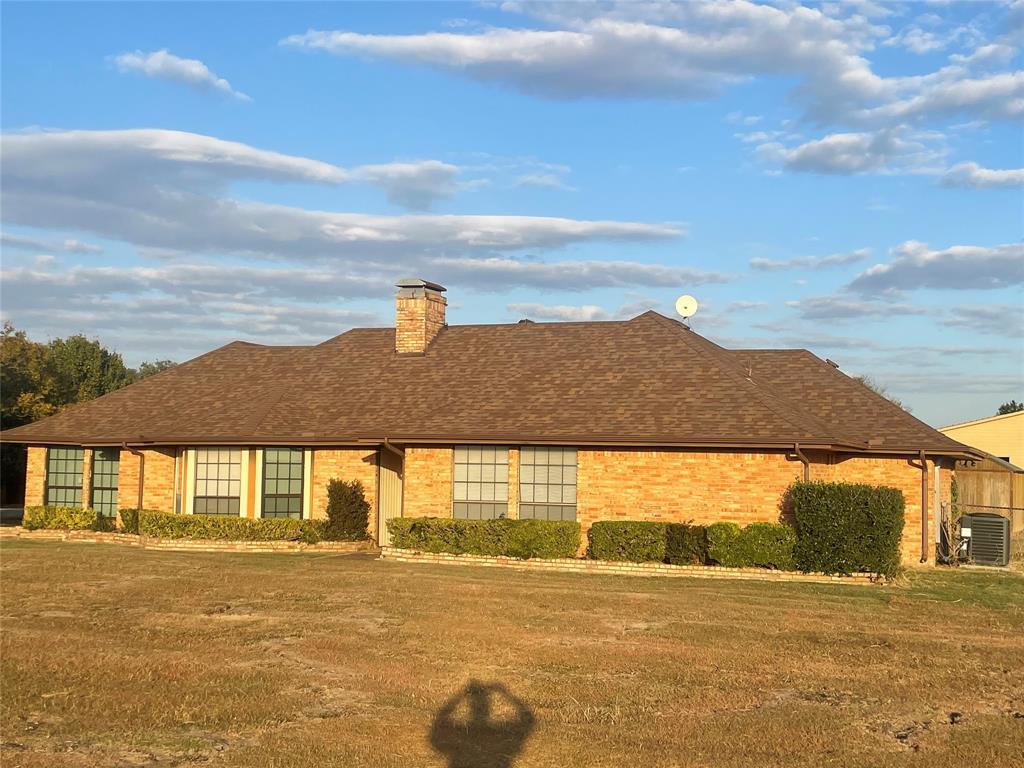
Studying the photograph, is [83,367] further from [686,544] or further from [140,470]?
[686,544]

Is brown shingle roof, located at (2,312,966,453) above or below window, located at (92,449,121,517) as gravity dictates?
above

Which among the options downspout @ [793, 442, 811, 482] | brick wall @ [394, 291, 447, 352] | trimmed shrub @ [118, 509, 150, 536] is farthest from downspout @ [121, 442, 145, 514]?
downspout @ [793, 442, 811, 482]

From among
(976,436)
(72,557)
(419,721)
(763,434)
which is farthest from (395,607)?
(976,436)

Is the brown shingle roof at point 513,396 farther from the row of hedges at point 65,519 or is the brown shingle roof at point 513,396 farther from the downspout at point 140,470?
the row of hedges at point 65,519

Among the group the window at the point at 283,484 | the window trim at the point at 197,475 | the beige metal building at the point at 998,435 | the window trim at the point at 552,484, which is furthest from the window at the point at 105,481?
the beige metal building at the point at 998,435

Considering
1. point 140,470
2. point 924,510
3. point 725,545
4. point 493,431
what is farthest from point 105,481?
point 924,510

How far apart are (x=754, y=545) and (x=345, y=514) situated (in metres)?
10.2

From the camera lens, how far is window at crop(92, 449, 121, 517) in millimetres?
28125

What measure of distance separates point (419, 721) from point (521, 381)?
16.7 m

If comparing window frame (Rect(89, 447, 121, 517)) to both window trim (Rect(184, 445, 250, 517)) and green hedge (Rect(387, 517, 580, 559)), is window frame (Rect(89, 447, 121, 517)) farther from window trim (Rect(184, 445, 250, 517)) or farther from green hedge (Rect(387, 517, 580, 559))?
green hedge (Rect(387, 517, 580, 559))

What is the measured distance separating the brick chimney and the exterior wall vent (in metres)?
15.0

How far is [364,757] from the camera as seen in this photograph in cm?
862

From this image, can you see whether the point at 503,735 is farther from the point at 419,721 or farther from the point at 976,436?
the point at 976,436

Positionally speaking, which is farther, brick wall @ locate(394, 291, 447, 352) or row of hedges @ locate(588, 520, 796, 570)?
brick wall @ locate(394, 291, 447, 352)
